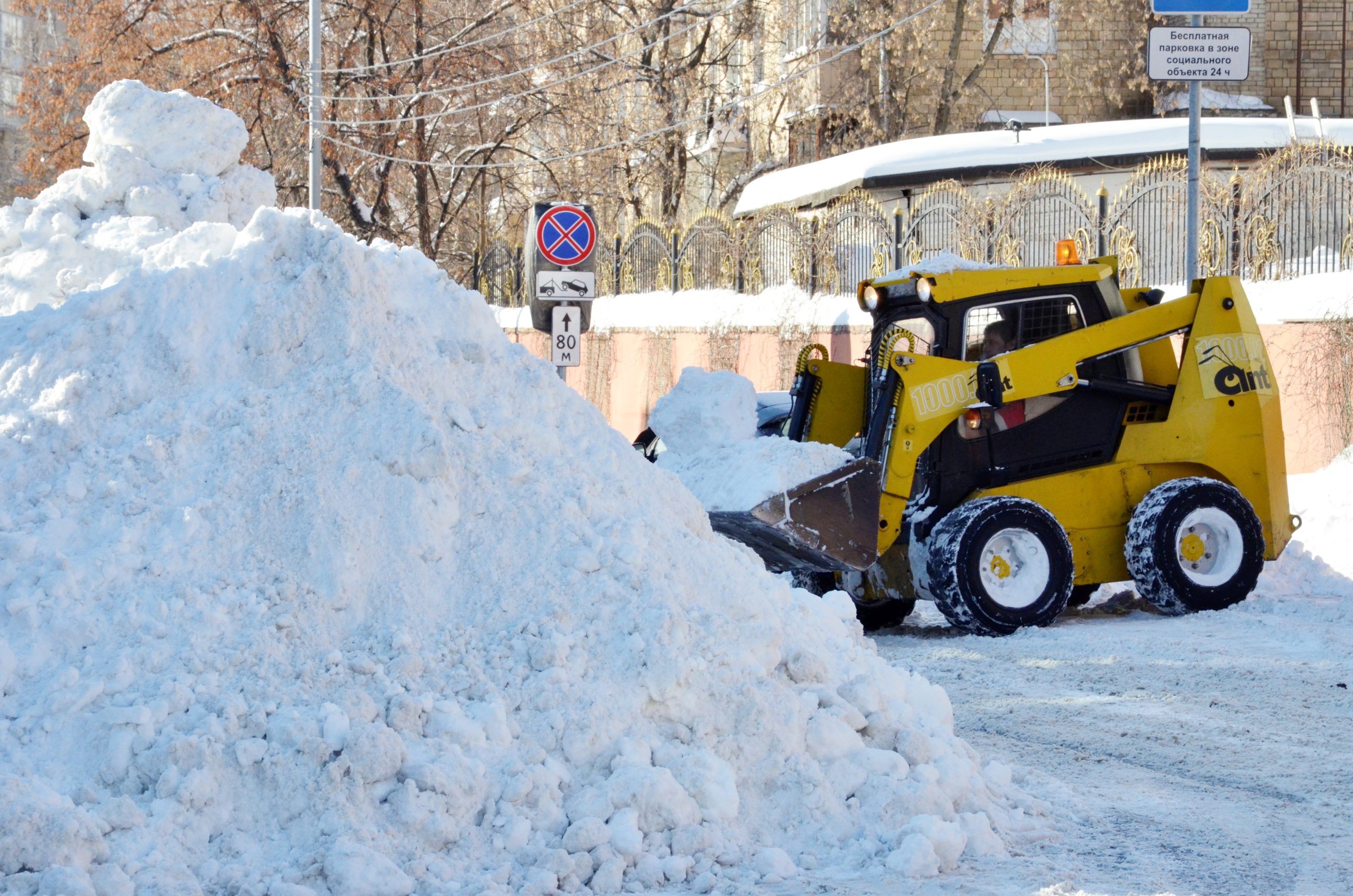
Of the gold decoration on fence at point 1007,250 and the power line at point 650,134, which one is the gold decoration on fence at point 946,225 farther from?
the power line at point 650,134

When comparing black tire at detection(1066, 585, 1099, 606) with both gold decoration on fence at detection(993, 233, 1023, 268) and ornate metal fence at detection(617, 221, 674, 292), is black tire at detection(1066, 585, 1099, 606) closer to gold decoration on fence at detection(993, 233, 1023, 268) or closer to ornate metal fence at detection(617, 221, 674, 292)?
gold decoration on fence at detection(993, 233, 1023, 268)

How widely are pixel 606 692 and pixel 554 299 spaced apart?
809cm

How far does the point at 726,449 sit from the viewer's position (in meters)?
8.38

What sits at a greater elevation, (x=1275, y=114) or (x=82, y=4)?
(x=82, y=4)

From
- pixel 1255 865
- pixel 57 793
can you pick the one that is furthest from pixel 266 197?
pixel 1255 865

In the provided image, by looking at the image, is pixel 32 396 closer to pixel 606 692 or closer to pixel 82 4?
pixel 606 692

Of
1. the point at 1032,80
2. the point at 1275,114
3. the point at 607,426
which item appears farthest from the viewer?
the point at 1032,80

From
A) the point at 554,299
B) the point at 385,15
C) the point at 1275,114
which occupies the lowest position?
the point at 554,299

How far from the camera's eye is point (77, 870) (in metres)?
3.94

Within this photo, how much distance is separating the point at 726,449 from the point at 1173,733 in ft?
9.67

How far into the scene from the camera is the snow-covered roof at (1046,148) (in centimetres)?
1903

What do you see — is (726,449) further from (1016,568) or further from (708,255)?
(708,255)

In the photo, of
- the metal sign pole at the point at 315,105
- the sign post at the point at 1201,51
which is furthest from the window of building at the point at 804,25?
the sign post at the point at 1201,51

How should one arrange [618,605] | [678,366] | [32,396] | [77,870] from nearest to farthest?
[77,870], [618,605], [32,396], [678,366]
